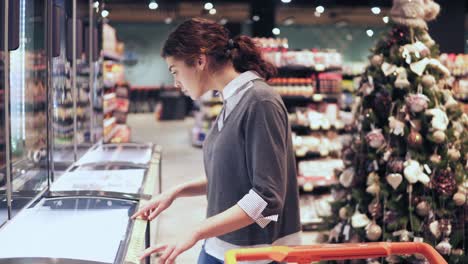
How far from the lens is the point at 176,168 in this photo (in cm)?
1164

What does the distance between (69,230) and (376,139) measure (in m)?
2.49

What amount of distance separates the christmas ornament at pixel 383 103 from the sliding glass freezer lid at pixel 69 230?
2.21 m

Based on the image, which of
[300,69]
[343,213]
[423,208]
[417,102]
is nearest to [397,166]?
[423,208]

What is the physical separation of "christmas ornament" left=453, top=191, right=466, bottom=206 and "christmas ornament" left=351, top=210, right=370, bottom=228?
57cm

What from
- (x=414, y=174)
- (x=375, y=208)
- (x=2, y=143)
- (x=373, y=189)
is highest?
(x=2, y=143)

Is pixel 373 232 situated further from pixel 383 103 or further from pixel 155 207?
pixel 155 207

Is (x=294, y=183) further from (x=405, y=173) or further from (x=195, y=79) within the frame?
(x=405, y=173)

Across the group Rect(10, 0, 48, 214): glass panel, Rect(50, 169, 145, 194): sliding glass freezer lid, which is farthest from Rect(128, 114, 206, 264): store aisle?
Rect(10, 0, 48, 214): glass panel

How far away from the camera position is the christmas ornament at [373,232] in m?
4.28

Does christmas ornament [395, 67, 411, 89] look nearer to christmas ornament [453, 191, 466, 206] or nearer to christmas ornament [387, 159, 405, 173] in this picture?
christmas ornament [387, 159, 405, 173]

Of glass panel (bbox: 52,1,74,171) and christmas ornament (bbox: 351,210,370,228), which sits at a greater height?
glass panel (bbox: 52,1,74,171)

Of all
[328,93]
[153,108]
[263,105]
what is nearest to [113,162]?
[263,105]

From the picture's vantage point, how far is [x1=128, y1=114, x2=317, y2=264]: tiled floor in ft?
22.1

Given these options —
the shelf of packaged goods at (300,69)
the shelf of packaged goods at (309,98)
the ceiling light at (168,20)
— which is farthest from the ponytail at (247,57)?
the ceiling light at (168,20)
